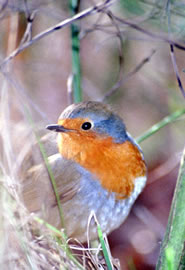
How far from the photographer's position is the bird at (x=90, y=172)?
7.89 ft

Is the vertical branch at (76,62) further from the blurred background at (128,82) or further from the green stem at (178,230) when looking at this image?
the green stem at (178,230)

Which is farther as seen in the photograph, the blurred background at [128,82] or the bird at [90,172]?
the blurred background at [128,82]

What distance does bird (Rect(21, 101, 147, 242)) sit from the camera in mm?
2406

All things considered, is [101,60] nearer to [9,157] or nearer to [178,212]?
[9,157]

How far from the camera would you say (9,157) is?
2639mm

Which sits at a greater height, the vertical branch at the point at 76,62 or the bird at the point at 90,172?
the vertical branch at the point at 76,62

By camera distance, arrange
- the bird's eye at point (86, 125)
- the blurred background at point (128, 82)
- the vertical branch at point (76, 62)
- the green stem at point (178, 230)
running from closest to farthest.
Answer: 1. the green stem at point (178, 230)
2. the bird's eye at point (86, 125)
3. the vertical branch at point (76, 62)
4. the blurred background at point (128, 82)

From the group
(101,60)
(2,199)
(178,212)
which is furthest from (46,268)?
(101,60)

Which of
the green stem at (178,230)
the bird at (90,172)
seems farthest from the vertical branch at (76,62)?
the green stem at (178,230)

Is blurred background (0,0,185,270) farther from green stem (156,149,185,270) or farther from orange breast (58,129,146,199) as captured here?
green stem (156,149,185,270)

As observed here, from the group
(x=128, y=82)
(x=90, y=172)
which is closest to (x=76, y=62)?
(x=90, y=172)

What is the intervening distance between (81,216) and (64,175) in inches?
8.2

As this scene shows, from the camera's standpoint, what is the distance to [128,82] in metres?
4.00

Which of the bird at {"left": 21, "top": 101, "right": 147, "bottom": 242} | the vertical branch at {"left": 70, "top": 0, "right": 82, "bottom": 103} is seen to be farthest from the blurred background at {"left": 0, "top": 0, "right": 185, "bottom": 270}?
the bird at {"left": 21, "top": 101, "right": 147, "bottom": 242}
